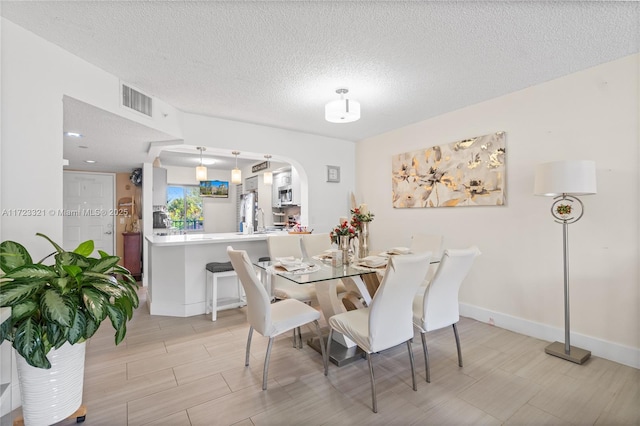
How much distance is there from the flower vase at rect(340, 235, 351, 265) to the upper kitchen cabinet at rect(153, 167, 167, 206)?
14.2ft

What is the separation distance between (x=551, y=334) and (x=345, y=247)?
2.15 meters

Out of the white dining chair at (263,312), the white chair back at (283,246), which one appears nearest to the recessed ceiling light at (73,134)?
the white chair back at (283,246)

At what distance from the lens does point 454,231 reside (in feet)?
12.0

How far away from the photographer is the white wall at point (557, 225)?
2.43 meters

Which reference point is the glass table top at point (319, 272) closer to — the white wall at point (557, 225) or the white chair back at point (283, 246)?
the white chair back at point (283, 246)

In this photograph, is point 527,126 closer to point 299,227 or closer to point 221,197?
point 299,227

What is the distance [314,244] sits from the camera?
11.8 feet

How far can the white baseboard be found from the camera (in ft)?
7.93

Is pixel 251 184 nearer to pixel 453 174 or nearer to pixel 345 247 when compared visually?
pixel 453 174

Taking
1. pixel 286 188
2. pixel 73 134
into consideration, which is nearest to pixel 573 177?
pixel 286 188

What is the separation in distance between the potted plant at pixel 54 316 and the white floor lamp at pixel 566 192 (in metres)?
3.17

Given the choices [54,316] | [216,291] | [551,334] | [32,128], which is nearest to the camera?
[54,316]

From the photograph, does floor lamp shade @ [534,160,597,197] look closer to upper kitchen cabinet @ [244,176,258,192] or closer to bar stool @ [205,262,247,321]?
bar stool @ [205,262,247,321]

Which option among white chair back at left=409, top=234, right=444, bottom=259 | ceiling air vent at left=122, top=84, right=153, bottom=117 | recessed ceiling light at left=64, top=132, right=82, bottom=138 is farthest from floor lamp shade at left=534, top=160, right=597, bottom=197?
recessed ceiling light at left=64, top=132, right=82, bottom=138
